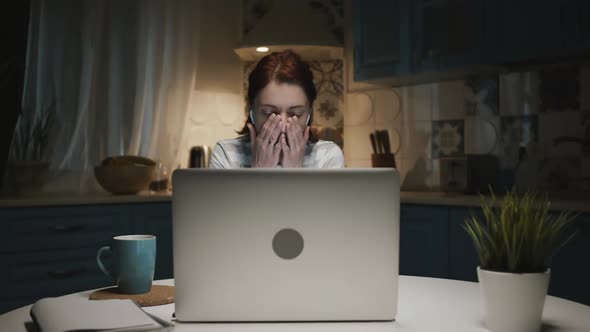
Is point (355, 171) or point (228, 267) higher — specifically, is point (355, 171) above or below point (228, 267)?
above

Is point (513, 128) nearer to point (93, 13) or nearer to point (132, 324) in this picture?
point (93, 13)

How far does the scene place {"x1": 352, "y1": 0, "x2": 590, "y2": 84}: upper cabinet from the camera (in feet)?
8.07

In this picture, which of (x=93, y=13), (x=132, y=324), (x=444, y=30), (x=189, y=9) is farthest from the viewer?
(x=189, y=9)

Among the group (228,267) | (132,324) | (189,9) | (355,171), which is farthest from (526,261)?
(189,9)

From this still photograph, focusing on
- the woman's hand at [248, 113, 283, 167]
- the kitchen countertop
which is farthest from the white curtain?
the woman's hand at [248, 113, 283, 167]

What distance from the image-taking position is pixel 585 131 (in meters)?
2.65

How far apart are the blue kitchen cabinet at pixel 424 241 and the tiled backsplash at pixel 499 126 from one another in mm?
530

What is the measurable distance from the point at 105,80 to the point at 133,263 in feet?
7.69

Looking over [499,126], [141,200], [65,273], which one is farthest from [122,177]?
[499,126]

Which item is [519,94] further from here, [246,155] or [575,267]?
[246,155]

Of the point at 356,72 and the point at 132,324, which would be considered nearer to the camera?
the point at 132,324

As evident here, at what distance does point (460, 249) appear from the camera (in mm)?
2502

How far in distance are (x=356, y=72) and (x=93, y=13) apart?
138 cm

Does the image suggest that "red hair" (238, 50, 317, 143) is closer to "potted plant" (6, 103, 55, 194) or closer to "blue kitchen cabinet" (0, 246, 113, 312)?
"blue kitchen cabinet" (0, 246, 113, 312)
